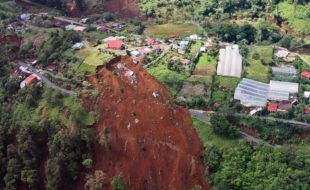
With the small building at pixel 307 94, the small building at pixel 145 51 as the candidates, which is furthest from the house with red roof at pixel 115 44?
the small building at pixel 307 94

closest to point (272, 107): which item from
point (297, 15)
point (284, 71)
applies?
point (284, 71)

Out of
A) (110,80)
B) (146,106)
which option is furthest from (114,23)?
(146,106)

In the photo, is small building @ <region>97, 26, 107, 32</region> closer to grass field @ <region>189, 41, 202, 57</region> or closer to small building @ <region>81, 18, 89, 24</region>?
small building @ <region>81, 18, 89, 24</region>

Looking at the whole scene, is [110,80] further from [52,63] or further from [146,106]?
[52,63]

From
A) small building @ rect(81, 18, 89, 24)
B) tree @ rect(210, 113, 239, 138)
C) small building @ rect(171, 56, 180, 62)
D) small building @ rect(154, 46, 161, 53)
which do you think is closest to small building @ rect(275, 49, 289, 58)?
small building @ rect(171, 56, 180, 62)

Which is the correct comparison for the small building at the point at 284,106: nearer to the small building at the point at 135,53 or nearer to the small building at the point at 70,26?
the small building at the point at 135,53

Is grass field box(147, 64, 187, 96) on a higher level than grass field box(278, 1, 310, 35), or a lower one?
lower

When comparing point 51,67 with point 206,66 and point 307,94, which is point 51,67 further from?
point 307,94
